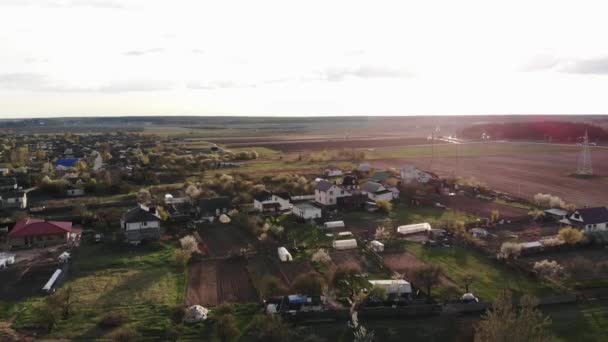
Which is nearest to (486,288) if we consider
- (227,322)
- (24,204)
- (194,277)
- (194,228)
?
(227,322)

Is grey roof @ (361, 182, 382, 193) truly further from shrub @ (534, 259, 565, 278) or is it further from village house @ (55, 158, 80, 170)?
village house @ (55, 158, 80, 170)

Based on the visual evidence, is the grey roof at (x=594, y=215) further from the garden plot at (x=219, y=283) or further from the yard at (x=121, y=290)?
the yard at (x=121, y=290)

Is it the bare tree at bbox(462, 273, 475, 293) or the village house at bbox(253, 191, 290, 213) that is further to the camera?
the village house at bbox(253, 191, 290, 213)

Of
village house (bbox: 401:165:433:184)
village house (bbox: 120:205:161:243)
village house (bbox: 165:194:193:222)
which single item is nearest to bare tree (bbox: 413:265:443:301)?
village house (bbox: 120:205:161:243)

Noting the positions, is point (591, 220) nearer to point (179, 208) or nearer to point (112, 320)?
point (112, 320)

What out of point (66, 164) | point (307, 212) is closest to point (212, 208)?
point (307, 212)

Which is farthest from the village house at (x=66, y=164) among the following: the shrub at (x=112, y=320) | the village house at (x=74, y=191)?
the shrub at (x=112, y=320)
